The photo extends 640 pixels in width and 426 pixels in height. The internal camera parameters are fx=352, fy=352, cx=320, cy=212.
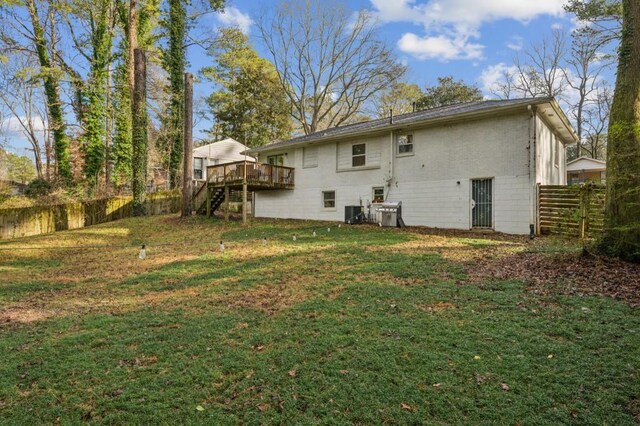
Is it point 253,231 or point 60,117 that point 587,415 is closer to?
point 253,231

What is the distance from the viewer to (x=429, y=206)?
13.0 metres

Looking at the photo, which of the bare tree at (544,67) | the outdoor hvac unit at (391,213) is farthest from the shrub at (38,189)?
the bare tree at (544,67)

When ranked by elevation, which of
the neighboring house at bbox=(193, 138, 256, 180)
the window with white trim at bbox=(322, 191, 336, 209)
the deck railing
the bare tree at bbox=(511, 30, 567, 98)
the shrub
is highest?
the bare tree at bbox=(511, 30, 567, 98)

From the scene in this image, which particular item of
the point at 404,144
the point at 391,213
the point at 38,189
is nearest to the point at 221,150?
the point at 38,189

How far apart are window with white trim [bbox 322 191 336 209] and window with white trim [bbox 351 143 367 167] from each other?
1.68 metres

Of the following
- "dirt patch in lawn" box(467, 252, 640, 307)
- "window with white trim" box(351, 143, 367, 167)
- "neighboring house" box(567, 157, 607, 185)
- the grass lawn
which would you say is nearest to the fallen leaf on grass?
the grass lawn

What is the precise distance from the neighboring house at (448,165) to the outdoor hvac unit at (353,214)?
14.3 inches

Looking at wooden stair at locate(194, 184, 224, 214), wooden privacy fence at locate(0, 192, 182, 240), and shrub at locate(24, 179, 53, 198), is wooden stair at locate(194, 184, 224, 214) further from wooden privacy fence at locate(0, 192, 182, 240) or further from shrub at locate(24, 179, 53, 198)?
shrub at locate(24, 179, 53, 198)

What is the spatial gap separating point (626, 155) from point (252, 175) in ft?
42.2

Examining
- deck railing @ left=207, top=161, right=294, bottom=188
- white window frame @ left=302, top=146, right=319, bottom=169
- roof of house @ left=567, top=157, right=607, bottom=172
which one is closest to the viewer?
deck railing @ left=207, top=161, right=294, bottom=188

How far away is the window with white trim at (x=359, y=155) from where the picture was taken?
49.3 ft

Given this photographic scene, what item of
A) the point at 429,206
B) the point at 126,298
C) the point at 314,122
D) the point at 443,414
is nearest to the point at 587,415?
the point at 443,414

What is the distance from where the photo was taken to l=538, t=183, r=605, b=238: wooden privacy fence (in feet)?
29.3

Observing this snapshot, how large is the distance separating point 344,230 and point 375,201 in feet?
9.13
